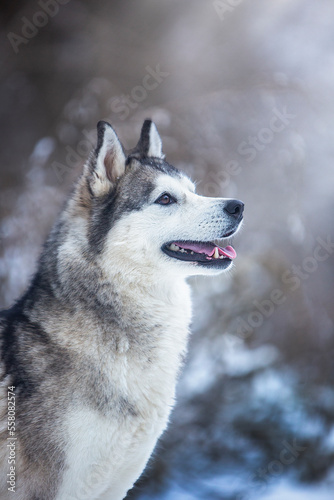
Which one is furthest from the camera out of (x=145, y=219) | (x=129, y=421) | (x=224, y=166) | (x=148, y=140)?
(x=224, y=166)

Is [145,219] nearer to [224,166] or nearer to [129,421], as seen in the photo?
[129,421]

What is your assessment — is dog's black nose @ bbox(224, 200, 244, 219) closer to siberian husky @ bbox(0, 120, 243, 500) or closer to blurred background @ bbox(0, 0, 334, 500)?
siberian husky @ bbox(0, 120, 243, 500)

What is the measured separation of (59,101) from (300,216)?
1.62 metres

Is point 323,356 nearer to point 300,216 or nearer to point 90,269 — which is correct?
point 300,216

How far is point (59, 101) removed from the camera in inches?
102

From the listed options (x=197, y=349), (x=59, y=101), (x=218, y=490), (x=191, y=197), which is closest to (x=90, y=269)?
(x=191, y=197)

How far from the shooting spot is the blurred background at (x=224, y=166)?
2.54 metres

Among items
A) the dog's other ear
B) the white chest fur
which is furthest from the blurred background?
the white chest fur

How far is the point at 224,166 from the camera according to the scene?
8.95 feet

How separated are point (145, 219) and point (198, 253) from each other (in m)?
0.23

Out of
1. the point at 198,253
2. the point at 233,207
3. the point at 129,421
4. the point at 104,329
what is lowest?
the point at 129,421

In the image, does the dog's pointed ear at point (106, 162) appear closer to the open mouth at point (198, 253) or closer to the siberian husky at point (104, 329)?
the siberian husky at point (104, 329)

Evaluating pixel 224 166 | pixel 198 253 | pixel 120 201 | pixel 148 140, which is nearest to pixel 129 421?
pixel 198 253

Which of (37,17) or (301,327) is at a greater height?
(37,17)
